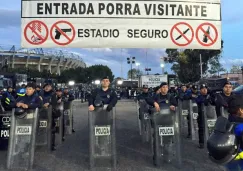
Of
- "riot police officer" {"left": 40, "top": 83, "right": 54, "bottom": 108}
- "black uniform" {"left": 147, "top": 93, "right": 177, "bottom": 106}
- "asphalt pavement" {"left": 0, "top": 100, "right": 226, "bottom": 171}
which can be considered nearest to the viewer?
"asphalt pavement" {"left": 0, "top": 100, "right": 226, "bottom": 171}

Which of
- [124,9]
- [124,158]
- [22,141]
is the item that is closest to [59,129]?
[22,141]

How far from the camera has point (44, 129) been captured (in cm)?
848

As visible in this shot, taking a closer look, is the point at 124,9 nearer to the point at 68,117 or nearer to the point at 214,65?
the point at 68,117

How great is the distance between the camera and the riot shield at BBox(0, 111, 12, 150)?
8.11 m

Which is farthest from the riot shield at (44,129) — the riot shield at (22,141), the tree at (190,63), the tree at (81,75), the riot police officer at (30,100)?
the tree at (81,75)

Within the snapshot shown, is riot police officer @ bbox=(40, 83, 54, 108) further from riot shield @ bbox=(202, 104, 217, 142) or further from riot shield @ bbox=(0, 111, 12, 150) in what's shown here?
riot shield @ bbox=(202, 104, 217, 142)

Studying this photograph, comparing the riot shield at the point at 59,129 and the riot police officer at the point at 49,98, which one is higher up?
the riot police officer at the point at 49,98

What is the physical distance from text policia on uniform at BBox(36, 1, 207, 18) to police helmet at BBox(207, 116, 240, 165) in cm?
425

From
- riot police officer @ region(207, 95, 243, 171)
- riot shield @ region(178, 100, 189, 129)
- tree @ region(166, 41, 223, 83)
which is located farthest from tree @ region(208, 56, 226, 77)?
riot police officer @ region(207, 95, 243, 171)

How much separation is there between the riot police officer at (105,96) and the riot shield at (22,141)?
132cm

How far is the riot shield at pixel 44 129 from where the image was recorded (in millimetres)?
8414

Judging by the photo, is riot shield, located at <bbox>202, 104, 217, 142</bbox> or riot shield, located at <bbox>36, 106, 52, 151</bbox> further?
riot shield, located at <bbox>36, 106, 52, 151</bbox>

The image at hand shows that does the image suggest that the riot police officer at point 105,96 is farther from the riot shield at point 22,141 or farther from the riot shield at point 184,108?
the riot shield at point 184,108

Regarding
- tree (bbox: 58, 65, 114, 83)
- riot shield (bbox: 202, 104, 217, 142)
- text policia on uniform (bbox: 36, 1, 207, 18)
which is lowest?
riot shield (bbox: 202, 104, 217, 142)
